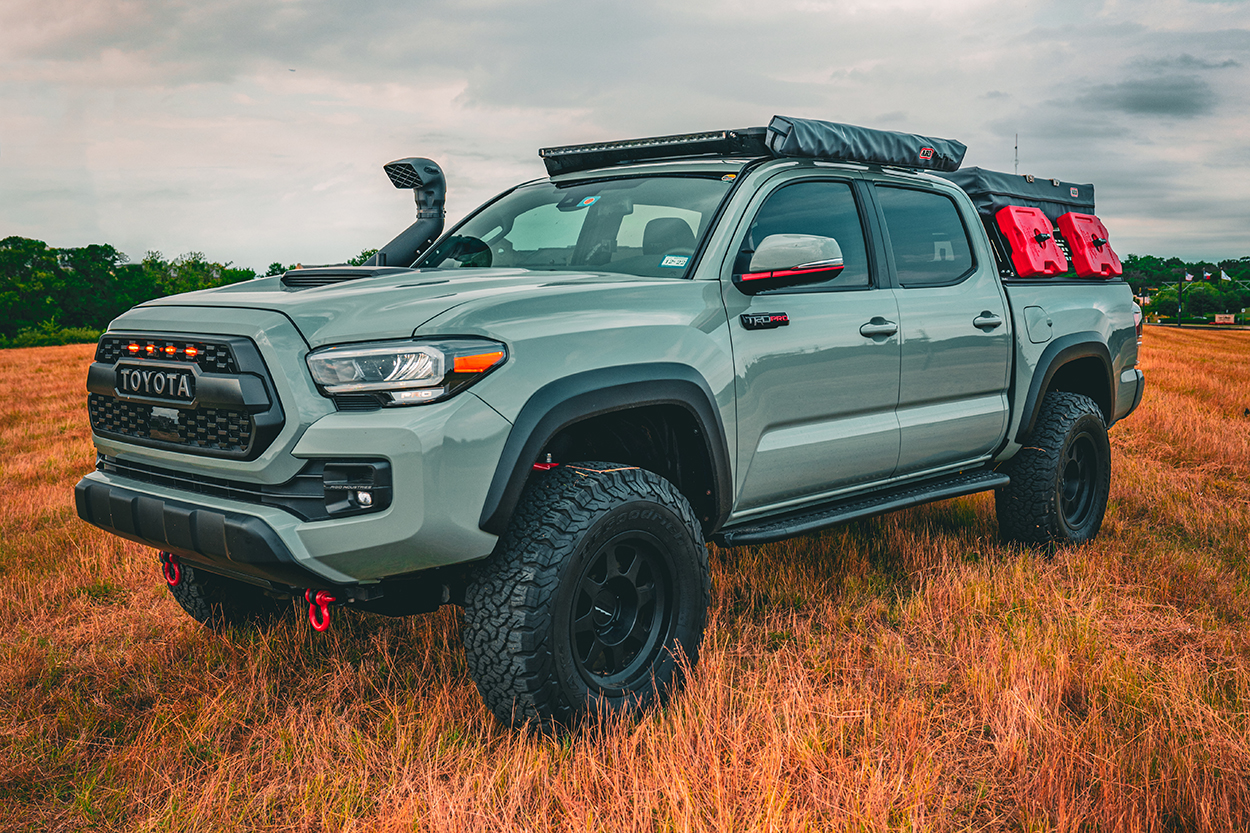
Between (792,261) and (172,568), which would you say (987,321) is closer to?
(792,261)

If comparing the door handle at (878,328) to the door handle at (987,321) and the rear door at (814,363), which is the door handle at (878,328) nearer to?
the rear door at (814,363)

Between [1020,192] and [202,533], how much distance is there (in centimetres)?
484

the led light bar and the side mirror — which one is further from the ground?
the led light bar

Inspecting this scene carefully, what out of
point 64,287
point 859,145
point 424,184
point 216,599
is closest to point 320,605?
point 216,599

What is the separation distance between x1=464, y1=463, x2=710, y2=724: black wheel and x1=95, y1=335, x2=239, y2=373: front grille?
39.4 inches

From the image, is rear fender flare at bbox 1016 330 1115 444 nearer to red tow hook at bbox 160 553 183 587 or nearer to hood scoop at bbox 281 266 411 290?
hood scoop at bbox 281 266 411 290

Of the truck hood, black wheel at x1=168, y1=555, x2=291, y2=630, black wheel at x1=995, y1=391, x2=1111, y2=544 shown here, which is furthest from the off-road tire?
black wheel at x1=995, y1=391, x2=1111, y2=544

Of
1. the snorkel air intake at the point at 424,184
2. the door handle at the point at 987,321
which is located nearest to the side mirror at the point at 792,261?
the door handle at the point at 987,321

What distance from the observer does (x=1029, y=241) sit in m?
5.36

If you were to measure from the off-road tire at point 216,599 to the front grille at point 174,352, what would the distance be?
101 centimetres

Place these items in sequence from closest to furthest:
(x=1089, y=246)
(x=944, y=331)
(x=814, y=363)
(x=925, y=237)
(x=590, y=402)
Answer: (x=590, y=402), (x=814, y=363), (x=944, y=331), (x=925, y=237), (x=1089, y=246)

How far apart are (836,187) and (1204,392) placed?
12088 millimetres

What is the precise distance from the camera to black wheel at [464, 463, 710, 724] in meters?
2.88

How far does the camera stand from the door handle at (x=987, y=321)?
4.78 meters
